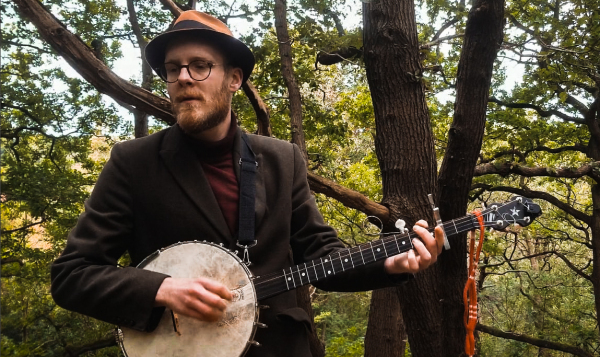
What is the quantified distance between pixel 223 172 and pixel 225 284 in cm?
46

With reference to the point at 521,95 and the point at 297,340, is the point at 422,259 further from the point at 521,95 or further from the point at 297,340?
the point at 521,95

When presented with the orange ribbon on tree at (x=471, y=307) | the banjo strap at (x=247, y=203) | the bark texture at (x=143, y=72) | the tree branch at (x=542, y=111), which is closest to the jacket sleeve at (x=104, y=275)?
the banjo strap at (x=247, y=203)

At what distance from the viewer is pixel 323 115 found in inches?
361

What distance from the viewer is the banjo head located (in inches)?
75.9

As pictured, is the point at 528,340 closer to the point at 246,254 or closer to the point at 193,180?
the point at 246,254

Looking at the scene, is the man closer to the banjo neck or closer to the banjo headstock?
the banjo neck

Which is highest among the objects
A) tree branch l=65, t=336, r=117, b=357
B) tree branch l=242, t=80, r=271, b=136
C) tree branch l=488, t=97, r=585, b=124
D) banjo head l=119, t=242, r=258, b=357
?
tree branch l=488, t=97, r=585, b=124

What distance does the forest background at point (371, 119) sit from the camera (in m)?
3.85

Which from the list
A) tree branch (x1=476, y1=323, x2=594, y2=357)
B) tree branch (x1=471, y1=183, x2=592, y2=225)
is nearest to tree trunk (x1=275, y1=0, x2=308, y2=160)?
tree branch (x1=471, y1=183, x2=592, y2=225)

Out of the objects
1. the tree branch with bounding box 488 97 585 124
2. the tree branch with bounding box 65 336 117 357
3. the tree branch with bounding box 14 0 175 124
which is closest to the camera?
the tree branch with bounding box 14 0 175 124

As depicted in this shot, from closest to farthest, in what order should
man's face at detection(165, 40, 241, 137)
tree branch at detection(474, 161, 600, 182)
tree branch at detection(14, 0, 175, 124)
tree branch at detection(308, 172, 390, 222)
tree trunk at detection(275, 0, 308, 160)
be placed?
man's face at detection(165, 40, 241, 137) < tree branch at detection(14, 0, 175, 124) < tree branch at detection(308, 172, 390, 222) < tree trunk at detection(275, 0, 308, 160) < tree branch at detection(474, 161, 600, 182)

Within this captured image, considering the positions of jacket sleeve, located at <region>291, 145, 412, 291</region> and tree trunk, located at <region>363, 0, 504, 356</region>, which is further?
tree trunk, located at <region>363, 0, 504, 356</region>

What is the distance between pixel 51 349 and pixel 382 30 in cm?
798

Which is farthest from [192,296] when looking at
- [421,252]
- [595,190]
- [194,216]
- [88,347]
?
[595,190]
